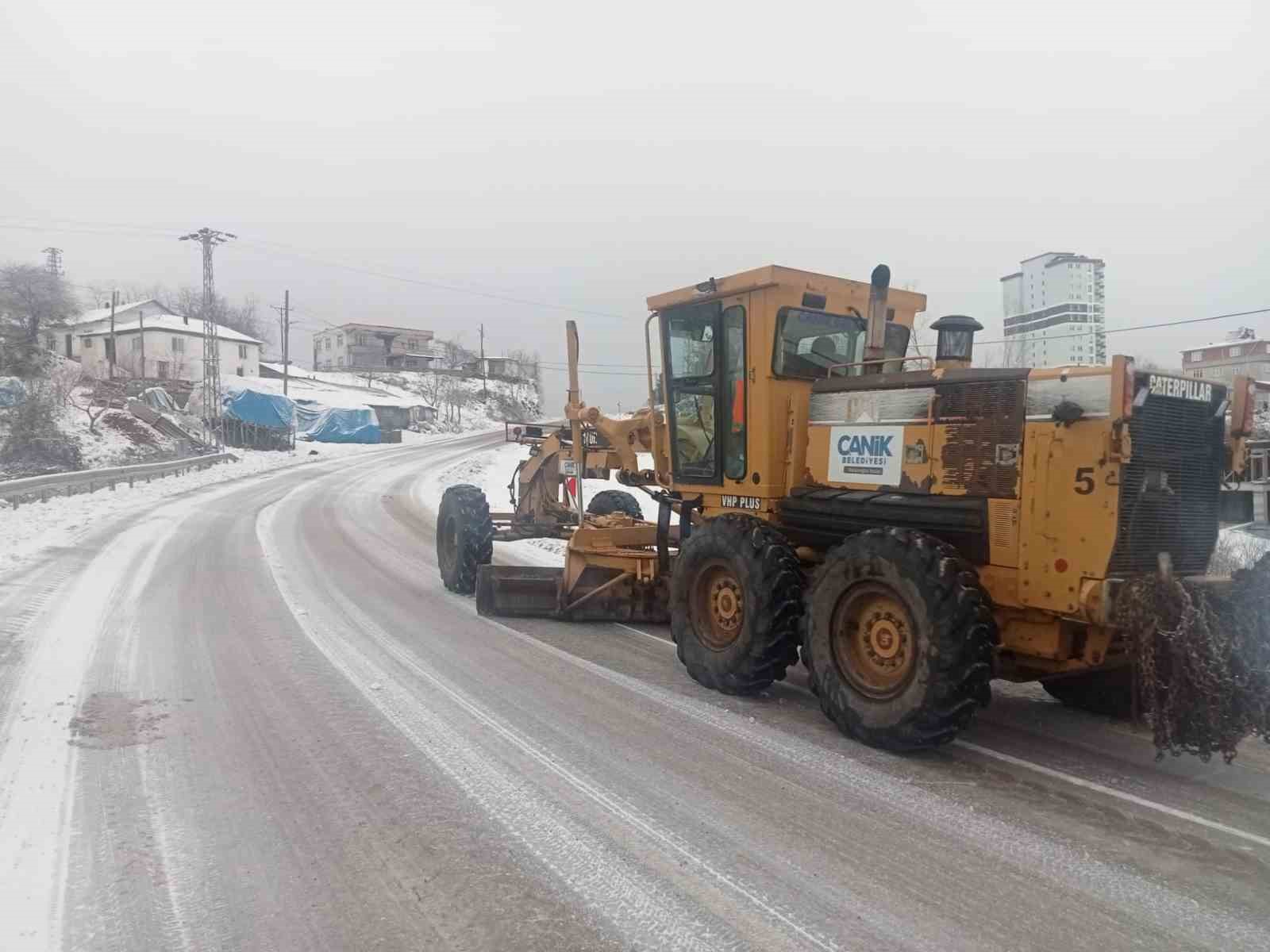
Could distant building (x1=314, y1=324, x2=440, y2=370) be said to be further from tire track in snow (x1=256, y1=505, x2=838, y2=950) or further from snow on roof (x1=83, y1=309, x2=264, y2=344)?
tire track in snow (x1=256, y1=505, x2=838, y2=950)

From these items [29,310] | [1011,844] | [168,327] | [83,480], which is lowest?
[1011,844]

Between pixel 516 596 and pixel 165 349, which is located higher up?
pixel 165 349

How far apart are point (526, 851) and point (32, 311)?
5035cm

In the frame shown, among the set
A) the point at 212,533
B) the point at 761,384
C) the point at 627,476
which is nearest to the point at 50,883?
the point at 761,384

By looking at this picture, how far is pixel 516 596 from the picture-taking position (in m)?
8.60

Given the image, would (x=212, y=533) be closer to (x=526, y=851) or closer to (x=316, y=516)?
(x=316, y=516)

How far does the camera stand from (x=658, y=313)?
7.32 m

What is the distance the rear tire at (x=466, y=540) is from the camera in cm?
962

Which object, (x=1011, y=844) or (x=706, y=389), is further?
(x=706, y=389)

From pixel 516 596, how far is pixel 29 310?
1875 inches

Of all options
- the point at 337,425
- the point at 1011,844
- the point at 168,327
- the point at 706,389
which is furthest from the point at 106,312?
the point at 1011,844

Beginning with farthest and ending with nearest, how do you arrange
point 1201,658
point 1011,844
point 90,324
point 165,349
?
point 90,324 < point 165,349 < point 1201,658 < point 1011,844

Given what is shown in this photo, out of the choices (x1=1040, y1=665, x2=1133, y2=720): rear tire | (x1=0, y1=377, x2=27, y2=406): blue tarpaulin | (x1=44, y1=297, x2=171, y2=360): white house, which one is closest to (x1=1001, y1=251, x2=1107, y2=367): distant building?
(x1=1040, y1=665, x2=1133, y2=720): rear tire

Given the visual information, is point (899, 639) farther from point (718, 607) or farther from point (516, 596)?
point (516, 596)
